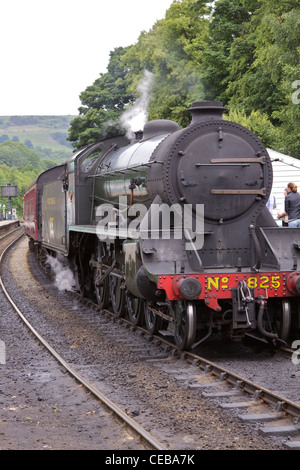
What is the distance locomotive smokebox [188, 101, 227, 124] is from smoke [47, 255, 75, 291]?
23.4 feet

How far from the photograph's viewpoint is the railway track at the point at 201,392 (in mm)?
4973

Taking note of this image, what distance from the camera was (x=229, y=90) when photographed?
2805 centimetres

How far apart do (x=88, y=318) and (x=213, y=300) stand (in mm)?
4185

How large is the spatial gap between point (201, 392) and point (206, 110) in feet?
12.3

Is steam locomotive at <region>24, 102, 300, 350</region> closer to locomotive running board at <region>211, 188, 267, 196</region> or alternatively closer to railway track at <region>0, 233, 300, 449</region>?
locomotive running board at <region>211, 188, 267, 196</region>

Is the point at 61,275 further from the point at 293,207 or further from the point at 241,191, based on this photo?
the point at 241,191

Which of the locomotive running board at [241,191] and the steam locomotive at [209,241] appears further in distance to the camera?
the locomotive running board at [241,191]

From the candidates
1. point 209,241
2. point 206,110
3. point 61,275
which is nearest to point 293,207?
point 209,241

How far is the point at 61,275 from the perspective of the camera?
16453mm

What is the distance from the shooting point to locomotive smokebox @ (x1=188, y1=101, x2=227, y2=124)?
820 centimetres

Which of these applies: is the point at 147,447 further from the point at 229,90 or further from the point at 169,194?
the point at 229,90

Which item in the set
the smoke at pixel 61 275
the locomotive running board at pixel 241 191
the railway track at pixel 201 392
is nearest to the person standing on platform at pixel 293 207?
the locomotive running board at pixel 241 191

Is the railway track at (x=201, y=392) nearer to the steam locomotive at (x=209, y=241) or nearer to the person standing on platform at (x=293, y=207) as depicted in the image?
the steam locomotive at (x=209, y=241)

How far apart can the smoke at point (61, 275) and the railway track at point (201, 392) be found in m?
6.31
